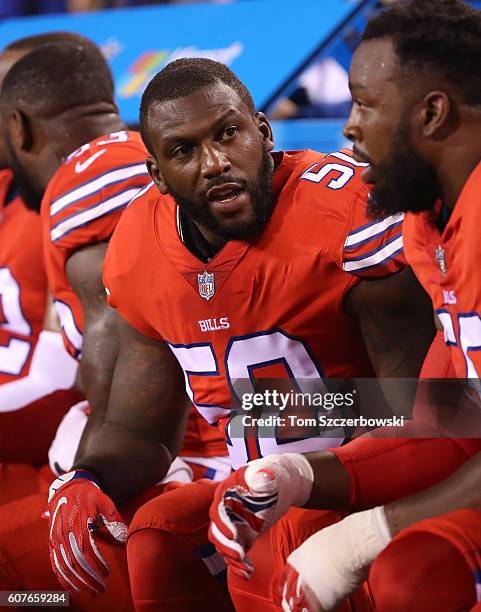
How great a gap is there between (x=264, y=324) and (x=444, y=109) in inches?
20.0

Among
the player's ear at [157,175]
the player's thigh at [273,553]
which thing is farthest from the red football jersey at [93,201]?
the player's thigh at [273,553]

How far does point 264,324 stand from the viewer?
190 cm

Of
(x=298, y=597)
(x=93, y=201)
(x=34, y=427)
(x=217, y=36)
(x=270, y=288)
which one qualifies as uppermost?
(x=217, y=36)

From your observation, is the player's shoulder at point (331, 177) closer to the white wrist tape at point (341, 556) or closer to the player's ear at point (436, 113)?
the player's ear at point (436, 113)

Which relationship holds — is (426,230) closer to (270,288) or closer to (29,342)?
(270,288)

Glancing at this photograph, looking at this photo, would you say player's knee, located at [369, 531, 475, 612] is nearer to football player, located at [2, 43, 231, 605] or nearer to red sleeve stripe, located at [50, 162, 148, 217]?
football player, located at [2, 43, 231, 605]

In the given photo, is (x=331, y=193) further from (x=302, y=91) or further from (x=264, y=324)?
(x=302, y=91)

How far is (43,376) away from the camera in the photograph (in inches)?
107

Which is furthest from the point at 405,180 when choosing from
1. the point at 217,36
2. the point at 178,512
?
the point at 217,36

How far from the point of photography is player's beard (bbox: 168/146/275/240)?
1.87 m

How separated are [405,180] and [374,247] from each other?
0.19 meters

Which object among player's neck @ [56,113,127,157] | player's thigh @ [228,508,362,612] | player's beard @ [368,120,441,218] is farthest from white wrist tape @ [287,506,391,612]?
player's neck @ [56,113,127,157]

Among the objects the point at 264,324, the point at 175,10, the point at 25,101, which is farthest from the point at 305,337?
the point at 175,10

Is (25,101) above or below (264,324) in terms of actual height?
above
